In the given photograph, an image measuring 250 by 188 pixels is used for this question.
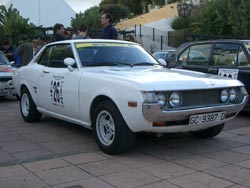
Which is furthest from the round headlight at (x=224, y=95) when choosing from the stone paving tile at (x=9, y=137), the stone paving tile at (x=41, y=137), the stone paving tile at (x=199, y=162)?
the stone paving tile at (x=9, y=137)

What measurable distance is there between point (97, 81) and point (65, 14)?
47.2 m

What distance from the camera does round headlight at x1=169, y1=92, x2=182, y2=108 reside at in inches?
211

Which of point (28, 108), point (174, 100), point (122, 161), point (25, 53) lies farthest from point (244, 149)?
point (25, 53)

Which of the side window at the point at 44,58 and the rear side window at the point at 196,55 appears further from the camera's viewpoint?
the rear side window at the point at 196,55

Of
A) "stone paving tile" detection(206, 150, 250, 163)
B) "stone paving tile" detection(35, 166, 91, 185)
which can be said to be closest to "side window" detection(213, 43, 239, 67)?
"stone paving tile" detection(206, 150, 250, 163)

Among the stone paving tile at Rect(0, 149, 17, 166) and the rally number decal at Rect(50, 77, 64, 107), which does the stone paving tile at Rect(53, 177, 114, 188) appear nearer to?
the stone paving tile at Rect(0, 149, 17, 166)

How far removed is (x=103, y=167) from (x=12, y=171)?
108 cm

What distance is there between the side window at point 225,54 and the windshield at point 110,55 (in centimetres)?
243

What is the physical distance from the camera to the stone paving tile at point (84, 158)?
547cm

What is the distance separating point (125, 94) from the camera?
5.38 metres

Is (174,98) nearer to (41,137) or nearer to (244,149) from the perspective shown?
(244,149)

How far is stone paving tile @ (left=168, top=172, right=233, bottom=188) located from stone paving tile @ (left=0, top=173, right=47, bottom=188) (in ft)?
4.73

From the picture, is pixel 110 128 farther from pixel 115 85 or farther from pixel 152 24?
pixel 152 24

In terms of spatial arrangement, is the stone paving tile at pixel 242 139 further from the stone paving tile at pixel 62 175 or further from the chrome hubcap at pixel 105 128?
the stone paving tile at pixel 62 175
